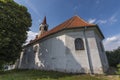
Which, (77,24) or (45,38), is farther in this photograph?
(45,38)

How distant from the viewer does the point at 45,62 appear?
20453mm

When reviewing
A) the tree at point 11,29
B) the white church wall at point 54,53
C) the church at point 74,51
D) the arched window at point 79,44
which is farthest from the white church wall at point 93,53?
the tree at point 11,29

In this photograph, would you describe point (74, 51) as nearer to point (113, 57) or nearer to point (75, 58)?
point (75, 58)

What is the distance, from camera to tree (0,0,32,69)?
53.7 ft

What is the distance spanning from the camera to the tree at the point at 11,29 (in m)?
16.4

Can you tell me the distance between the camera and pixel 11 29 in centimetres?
1714

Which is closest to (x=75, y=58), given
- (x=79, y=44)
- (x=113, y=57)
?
(x=79, y=44)

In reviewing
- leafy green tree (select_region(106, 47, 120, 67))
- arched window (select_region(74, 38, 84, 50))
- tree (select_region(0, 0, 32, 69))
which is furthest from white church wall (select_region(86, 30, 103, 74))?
leafy green tree (select_region(106, 47, 120, 67))

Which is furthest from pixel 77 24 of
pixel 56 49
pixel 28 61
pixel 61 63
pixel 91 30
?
pixel 28 61

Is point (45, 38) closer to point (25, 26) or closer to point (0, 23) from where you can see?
point (25, 26)

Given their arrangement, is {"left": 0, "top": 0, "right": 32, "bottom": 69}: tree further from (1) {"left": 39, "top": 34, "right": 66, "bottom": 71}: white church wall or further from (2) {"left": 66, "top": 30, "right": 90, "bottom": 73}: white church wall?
(2) {"left": 66, "top": 30, "right": 90, "bottom": 73}: white church wall

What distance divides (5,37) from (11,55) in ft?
9.65

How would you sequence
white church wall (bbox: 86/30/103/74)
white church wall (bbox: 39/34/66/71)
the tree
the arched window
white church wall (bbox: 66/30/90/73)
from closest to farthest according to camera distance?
the tree → white church wall (bbox: 86/30/103/74) → white church wall (bbox: 66/30/90/73) → the arched window → white church wall (bbox: 39/34/66/71)

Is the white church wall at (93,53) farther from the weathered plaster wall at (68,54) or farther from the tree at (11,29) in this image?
the tree at (11,29)
